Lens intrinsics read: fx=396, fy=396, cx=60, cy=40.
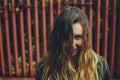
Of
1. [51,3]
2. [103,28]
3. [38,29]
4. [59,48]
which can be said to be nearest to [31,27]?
[38,29]

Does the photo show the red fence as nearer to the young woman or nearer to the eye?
the young woman

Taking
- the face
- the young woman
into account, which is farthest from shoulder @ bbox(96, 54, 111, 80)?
the face

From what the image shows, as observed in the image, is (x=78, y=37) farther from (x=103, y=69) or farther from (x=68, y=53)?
(x=103, y=69)

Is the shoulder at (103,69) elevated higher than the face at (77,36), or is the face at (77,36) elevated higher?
the face at (77,36)

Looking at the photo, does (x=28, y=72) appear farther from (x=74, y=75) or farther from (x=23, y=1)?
(x=74, y=75)

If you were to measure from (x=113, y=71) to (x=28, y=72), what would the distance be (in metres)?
1.49

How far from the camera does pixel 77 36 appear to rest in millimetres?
3170

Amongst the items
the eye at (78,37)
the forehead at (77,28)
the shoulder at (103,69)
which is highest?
the forehead at (77,28)

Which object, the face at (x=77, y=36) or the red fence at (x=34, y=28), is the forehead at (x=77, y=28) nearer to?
the face at (x=77, y=36)

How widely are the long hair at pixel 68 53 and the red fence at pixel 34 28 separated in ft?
10.6

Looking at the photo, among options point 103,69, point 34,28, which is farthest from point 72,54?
point 34,28

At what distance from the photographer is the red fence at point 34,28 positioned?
21.5 feet

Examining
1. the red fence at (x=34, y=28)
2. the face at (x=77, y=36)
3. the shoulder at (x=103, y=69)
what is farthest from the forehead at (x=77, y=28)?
the red fence at (x=34, y=28)

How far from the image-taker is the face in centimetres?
313
